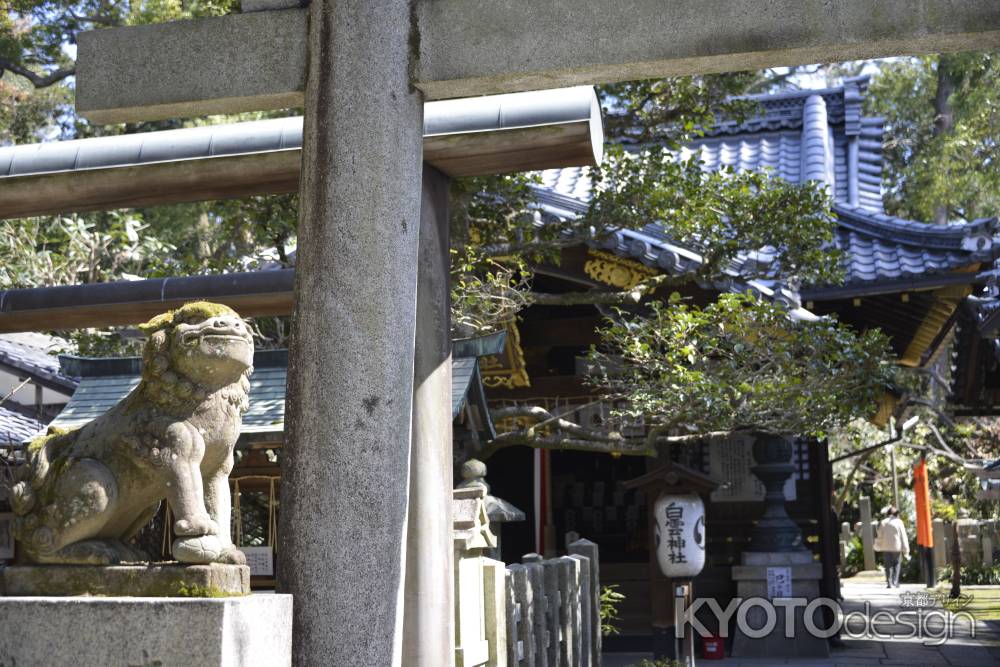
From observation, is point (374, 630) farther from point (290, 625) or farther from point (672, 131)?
point (672, 131)

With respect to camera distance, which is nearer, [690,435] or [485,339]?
[485,339]

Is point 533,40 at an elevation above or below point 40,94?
below

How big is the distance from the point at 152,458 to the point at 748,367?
6.70 metres

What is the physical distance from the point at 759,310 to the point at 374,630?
6.07 m

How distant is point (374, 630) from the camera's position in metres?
3.49

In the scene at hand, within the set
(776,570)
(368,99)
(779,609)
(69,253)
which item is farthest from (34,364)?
(368,99)

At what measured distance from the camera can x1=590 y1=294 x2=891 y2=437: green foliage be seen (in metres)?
8.74

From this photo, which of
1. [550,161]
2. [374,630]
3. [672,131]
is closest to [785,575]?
[672,131]

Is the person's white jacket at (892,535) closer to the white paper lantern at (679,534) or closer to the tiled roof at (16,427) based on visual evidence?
the white paper lantern at (679,534)

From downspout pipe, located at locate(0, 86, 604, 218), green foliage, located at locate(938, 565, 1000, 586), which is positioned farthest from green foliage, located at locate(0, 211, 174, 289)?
green foliage, located at locate(938, 565, 1000, 586)

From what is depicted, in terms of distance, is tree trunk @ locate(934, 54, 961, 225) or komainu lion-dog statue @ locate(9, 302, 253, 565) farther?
tree trunk @ locate(934, 54, 961, 225)

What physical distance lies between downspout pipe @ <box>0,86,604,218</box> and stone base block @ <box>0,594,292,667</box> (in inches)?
85.3

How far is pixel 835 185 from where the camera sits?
16516 millimetres

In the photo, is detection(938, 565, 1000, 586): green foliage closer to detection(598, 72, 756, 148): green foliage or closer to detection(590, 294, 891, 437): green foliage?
detection(590, 294, 891, 437): green foliage
